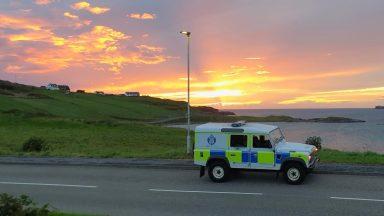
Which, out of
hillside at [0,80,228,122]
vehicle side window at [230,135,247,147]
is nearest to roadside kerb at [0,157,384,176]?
vehicle side window at [230,135,247,147]

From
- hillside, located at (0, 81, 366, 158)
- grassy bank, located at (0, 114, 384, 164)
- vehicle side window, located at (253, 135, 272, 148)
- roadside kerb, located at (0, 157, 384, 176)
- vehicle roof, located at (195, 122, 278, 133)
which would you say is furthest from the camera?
grassy bank, located at (0, 114, 384, 164)

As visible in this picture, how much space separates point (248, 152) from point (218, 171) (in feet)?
4.32

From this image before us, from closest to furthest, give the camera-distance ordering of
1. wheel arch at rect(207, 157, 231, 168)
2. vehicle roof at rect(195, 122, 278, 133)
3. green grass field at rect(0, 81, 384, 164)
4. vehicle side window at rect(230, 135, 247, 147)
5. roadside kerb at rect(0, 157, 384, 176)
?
vehicle roof at rect(195, 122, 278, 133) → vehicle side window at rect(230, 135, 247, 147) → wheel arch at rect(207, 157, 231, 168) → roadside kerb at rect(0, 157, 384, 176) → green grass field at rect(0, 81, 384, 164)

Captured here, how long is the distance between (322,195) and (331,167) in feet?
15.4

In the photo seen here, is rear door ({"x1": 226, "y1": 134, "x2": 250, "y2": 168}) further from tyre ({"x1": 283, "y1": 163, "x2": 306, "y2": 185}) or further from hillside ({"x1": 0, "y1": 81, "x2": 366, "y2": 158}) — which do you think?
hillside ({"x1": 0, "y1": 81, "x2": 366, "y2": 158})

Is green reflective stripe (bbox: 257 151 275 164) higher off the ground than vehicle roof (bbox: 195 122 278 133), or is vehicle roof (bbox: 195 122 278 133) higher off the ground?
vehicle roof (bbox: 195 122 278 133)

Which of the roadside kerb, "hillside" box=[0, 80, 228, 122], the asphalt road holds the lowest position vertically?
the asphalt road

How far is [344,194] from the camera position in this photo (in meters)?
14.2

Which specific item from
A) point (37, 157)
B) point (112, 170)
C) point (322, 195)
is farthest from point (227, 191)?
point (37, 157)

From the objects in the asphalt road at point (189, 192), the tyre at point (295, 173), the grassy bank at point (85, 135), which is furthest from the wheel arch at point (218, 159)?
the grassy bank at point (85, 135)

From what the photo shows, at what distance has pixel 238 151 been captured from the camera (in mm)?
16547

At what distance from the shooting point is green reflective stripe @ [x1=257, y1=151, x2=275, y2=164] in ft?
53.0

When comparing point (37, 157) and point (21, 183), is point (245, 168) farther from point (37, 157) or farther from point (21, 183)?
point (37, 157)

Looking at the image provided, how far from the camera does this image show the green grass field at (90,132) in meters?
25.4
